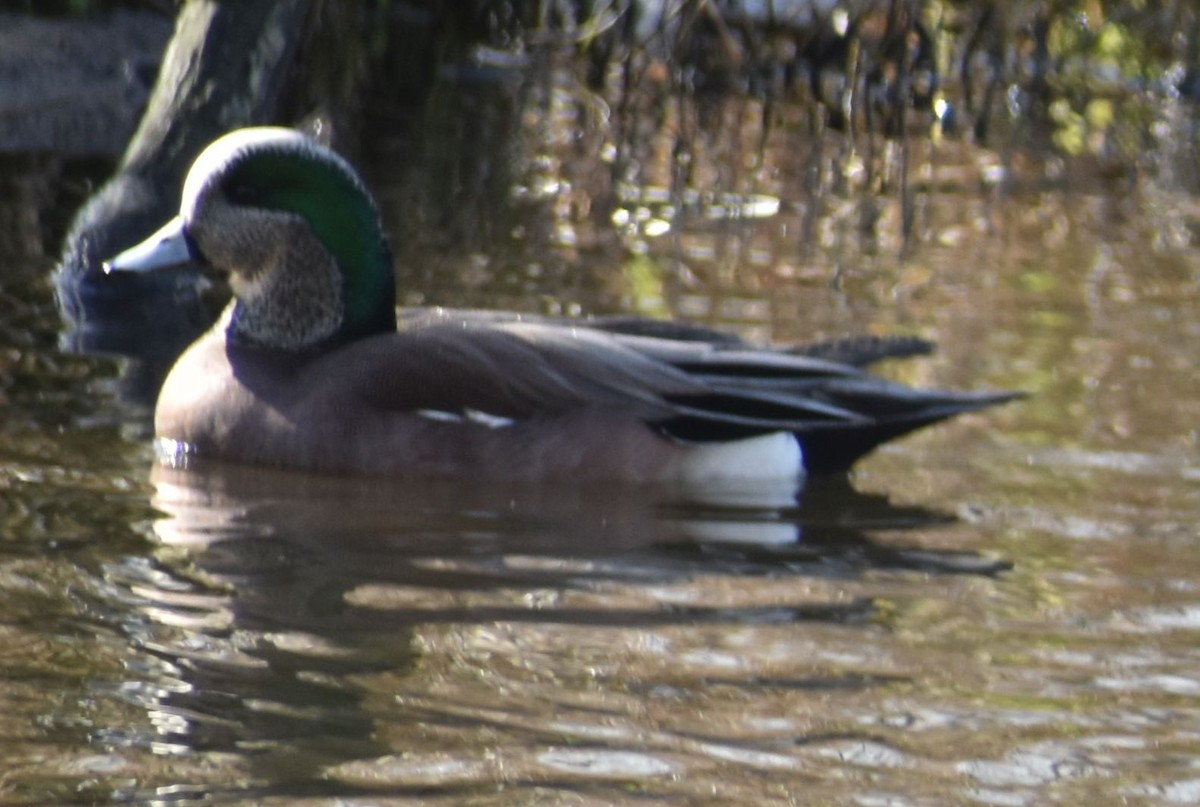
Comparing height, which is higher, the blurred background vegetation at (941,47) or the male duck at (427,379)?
the blurred background vegetation at (941,47)

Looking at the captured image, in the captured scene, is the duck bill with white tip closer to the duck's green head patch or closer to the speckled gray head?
the speckled gray head

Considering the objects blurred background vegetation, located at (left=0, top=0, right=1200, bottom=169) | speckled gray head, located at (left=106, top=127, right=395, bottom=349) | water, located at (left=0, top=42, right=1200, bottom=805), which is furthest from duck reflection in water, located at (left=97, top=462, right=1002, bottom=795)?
blurred background vegetation, located at (left=0, top=0, right=1200, bottom=169)

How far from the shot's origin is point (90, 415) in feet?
21.5

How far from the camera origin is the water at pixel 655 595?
12.6ft

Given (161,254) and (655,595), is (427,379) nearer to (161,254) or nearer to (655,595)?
(161,254)

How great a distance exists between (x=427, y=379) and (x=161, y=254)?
3.45ft

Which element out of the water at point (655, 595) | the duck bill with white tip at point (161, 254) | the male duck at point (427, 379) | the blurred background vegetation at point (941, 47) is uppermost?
the blurred background vegetation at point (941, 47)

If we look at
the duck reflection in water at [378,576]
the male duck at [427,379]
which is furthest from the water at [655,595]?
the male duck at [427,379]

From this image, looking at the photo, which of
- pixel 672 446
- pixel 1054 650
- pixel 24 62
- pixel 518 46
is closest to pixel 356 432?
pixel 672 446

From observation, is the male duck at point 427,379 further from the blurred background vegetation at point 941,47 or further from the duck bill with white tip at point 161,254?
the blurred background vegetation at point 941,47

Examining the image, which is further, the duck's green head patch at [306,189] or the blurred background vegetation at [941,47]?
the blurred background vegetation at [941,47]

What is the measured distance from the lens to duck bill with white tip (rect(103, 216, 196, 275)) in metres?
6.55

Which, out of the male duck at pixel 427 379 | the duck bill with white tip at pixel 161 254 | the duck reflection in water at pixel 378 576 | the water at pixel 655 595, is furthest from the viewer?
the duck bill with white tip at pixel 161 254

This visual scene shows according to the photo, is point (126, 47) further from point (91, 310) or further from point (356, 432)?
point (356, 432)
